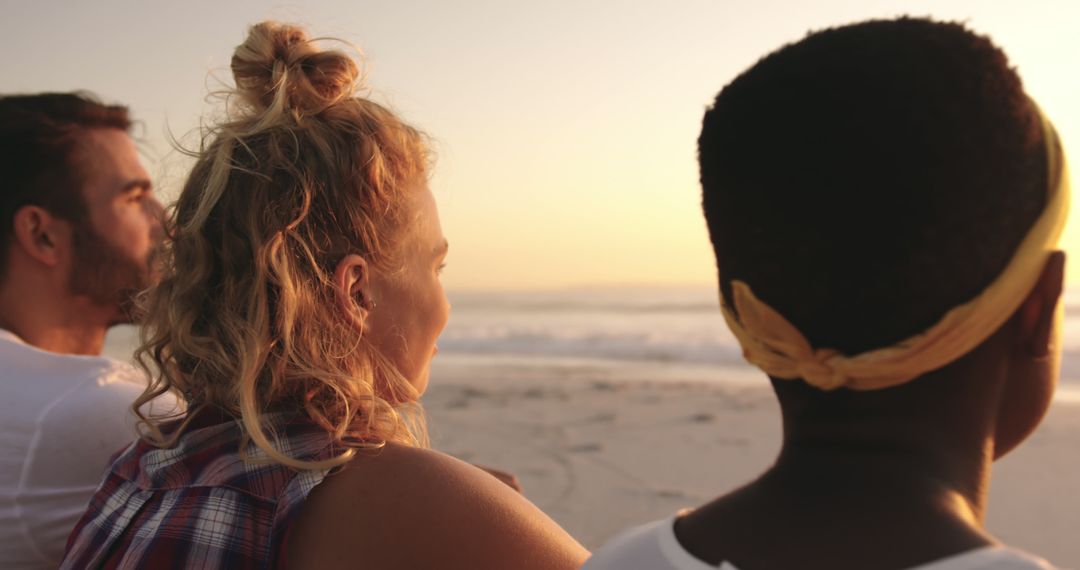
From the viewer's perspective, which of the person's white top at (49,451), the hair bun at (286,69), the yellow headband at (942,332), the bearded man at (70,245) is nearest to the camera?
the yellow headband at (942,332)

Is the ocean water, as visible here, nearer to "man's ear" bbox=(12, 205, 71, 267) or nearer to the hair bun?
"man's ear" bbox=(12, 205, 71, 267)

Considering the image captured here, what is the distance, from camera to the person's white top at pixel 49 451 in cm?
248

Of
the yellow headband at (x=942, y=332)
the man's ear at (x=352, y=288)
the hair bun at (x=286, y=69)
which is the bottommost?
the man's ear at (x=352, y=288)

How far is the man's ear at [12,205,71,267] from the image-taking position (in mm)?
3062

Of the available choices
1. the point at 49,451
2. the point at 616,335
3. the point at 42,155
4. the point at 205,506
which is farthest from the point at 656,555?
the point at 616,335

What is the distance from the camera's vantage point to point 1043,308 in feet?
3.70

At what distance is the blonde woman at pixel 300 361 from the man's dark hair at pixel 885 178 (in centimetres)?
85

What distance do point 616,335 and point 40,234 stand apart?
15857mm

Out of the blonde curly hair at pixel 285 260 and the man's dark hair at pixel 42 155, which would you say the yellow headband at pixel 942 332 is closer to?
the blonde curly hair at pixel 285 260

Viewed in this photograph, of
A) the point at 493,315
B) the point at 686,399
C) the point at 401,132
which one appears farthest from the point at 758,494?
the point at 493,315

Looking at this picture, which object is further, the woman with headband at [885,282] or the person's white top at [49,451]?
the person's white top at [49,451]

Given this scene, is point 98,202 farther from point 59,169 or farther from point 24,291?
point 24,291

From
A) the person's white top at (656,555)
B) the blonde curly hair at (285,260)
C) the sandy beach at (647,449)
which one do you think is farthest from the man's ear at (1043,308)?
the sandy beach at (647,449)

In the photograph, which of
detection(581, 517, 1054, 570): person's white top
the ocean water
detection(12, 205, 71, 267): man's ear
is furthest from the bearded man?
the ocean water
